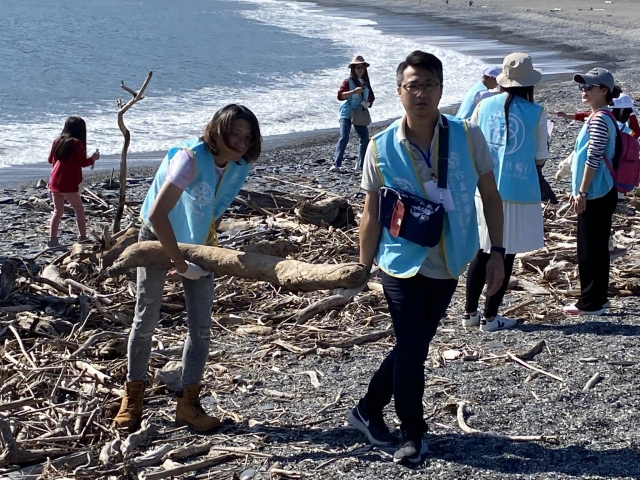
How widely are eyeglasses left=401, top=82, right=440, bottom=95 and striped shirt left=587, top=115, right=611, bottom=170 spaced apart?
2.60m

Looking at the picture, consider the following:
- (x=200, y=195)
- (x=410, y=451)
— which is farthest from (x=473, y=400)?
(x=200, y=195)

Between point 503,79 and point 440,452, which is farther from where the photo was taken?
point 503,79

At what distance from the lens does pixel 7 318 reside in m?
6.71

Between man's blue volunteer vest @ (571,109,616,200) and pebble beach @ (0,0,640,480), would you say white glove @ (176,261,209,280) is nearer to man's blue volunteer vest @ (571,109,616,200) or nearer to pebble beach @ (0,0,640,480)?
pebble beach @ (0,0,640,480)

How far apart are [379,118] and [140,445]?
720 inches

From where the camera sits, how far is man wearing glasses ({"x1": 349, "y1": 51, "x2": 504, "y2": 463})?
4.20 m

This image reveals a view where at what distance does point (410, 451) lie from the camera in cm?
434

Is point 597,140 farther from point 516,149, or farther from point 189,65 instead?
point 189,65

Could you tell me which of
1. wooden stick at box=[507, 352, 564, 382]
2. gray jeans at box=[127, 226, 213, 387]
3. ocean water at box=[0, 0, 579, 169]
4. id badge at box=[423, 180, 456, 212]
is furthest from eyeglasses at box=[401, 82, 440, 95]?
ocean water at box=[0, 0, 579, 169]

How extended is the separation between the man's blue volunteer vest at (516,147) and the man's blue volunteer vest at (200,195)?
7.17ft

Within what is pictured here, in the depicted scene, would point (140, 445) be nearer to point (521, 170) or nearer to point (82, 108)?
point (521, 170)

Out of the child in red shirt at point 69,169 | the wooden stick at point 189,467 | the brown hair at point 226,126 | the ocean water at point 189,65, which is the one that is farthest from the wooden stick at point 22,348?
the ocean water at point 189,65

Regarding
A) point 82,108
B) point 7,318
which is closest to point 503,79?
point 7,318

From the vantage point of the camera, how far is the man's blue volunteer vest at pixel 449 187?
4227 mm
